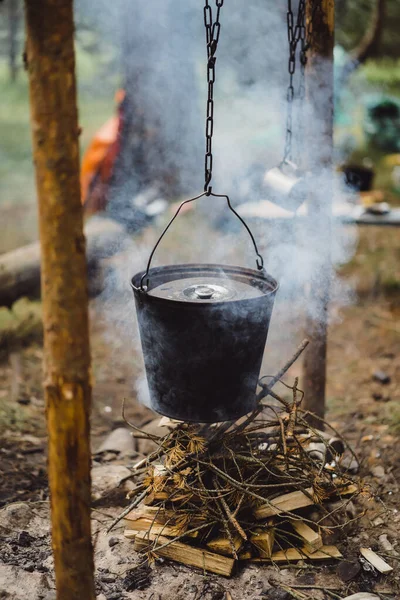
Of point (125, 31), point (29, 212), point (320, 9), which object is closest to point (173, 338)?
point (320, 9)

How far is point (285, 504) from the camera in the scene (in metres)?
3.44

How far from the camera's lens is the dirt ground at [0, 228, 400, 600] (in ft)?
10.4

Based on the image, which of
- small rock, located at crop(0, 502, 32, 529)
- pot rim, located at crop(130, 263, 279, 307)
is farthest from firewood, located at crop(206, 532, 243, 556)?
pot rim, located at crop(130, 263, 279, 307)

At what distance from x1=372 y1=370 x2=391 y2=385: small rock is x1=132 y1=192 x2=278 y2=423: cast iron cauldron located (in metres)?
3.02

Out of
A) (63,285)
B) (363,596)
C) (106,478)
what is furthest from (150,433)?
(63,285)

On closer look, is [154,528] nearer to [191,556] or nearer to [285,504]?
[191,556]

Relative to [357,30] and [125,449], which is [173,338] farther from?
[357,30]

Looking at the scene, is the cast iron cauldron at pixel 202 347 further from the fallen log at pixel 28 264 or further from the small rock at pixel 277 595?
the fallen log at pixel 28 264

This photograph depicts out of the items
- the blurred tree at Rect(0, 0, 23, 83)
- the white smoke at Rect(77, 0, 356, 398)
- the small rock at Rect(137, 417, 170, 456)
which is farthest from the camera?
the blurred tree at Rect(0, 0, 23, 83)

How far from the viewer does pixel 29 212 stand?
11.5 metres

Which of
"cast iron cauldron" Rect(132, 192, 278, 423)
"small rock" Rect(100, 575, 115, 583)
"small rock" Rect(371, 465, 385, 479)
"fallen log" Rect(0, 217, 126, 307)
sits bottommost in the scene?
"small rock" Rect(371, 465, 385, 479)

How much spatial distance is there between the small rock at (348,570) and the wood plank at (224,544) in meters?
0.58

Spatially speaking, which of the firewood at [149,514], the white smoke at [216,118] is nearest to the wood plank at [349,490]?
the firewood at [149,514]

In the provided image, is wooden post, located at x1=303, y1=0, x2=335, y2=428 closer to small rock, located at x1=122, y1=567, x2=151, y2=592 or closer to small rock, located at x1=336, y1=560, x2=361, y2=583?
small rock, located at x1=336, y1=560, x2=361, y2=583
